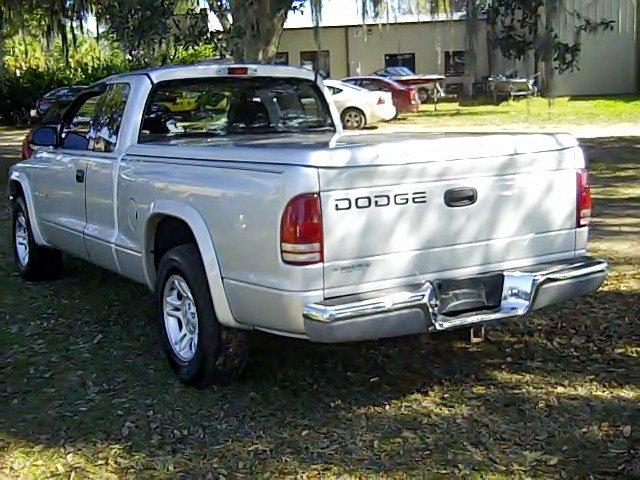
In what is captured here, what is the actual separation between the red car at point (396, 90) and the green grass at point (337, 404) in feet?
68.2

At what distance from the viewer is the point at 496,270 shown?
4871mm

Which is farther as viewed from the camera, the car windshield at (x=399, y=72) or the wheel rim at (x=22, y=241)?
the car windshield at (x=399, y=72)

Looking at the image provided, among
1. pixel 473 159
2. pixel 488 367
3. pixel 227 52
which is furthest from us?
pixel 227 52

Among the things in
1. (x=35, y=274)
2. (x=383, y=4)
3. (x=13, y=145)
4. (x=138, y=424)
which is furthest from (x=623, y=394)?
(x=13, y=145)

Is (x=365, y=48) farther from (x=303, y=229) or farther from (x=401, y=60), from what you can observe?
(x=303, y=229)

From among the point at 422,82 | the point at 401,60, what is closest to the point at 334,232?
the point at 422,82

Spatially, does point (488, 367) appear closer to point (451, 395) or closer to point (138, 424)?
point (451, 395)

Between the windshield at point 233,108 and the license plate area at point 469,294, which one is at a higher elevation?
the windshield at point 233,108

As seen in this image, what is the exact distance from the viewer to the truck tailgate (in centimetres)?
438

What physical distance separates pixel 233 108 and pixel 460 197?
2434 millimetres

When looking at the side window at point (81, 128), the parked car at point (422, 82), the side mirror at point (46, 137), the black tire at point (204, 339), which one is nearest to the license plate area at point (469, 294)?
the black tire at point (204, 339)

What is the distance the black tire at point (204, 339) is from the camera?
196 inches

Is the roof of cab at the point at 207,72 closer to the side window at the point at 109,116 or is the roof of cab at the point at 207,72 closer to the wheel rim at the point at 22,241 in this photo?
the side window at the point at 109,116

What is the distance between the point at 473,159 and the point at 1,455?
2.79 m
